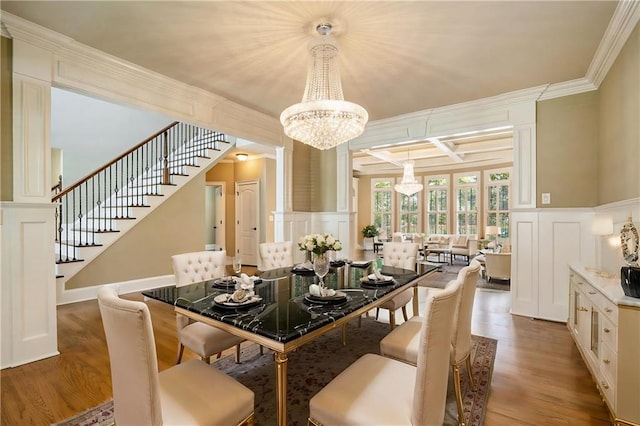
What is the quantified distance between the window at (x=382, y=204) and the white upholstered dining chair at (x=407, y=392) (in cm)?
1029

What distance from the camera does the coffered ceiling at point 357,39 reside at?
2309 millimetres

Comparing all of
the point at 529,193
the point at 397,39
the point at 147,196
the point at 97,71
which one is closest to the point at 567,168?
the point at 529,193

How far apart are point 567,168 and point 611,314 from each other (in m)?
2.45

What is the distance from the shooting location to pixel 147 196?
521 cm

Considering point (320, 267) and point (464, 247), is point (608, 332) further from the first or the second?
point (464, 247)

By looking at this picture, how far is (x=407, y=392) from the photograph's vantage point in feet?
4.72

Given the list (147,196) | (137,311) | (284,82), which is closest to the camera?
(137,311)

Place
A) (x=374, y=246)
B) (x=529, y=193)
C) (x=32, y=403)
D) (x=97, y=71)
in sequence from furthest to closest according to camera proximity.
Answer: (x=374, y=246) < (x=529, y=193) < (x=97, y=71) < (x=32, y=403)

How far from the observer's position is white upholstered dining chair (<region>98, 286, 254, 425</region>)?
3.86ft

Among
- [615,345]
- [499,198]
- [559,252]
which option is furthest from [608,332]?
[499,198]

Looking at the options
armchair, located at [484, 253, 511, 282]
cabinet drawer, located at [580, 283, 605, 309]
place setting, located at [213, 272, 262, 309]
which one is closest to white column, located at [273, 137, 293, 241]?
place setting, located at [213, 272, 262, 309]

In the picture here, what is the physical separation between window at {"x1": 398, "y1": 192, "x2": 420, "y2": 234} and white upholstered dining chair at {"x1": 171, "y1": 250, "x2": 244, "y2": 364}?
361 inches

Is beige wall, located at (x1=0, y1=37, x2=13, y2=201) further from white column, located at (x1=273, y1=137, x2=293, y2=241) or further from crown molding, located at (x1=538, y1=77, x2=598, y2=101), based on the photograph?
crown molding, located at (x1=538, y1=77, x2=598, y2=101)

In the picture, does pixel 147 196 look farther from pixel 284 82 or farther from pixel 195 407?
pixel 195 407
